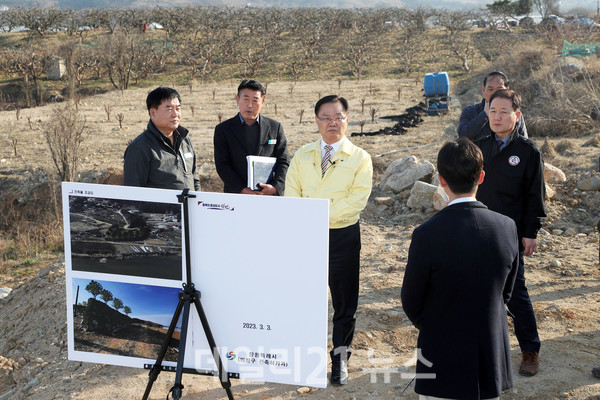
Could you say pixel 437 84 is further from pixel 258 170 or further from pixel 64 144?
pixel 258 170

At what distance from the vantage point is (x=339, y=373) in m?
3.67

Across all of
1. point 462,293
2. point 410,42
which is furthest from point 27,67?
point 462,293

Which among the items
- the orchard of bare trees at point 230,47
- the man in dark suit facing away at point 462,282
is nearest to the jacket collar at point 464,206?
the man in dark suit facing away at point 462,282

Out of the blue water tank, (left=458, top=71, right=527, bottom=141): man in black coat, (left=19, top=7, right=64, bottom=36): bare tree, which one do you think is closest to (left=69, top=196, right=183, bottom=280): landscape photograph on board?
(left=458, top=71, right=527, bottom=141): man in black coat

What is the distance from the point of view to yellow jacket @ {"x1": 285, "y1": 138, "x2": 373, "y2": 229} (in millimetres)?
3416

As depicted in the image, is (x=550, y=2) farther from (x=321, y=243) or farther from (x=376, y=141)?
(x=321, y=243)

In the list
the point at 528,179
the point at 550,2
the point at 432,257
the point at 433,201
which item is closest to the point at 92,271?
the point at 432,257

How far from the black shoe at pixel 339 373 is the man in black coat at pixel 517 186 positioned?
Result: 1125mm

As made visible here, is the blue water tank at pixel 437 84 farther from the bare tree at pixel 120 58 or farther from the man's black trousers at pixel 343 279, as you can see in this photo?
the man's black trousers at pixel 343 279

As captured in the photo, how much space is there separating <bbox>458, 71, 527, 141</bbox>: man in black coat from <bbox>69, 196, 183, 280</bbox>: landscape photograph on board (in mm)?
2308

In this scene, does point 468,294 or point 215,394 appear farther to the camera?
point 215,394

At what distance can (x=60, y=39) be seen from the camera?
1531 inches

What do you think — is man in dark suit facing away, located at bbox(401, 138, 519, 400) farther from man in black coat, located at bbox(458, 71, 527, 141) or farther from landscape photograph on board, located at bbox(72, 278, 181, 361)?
man in black coat, located at bbox(458, 71, 527, 141)

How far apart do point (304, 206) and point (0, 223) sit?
10648 millimetres
